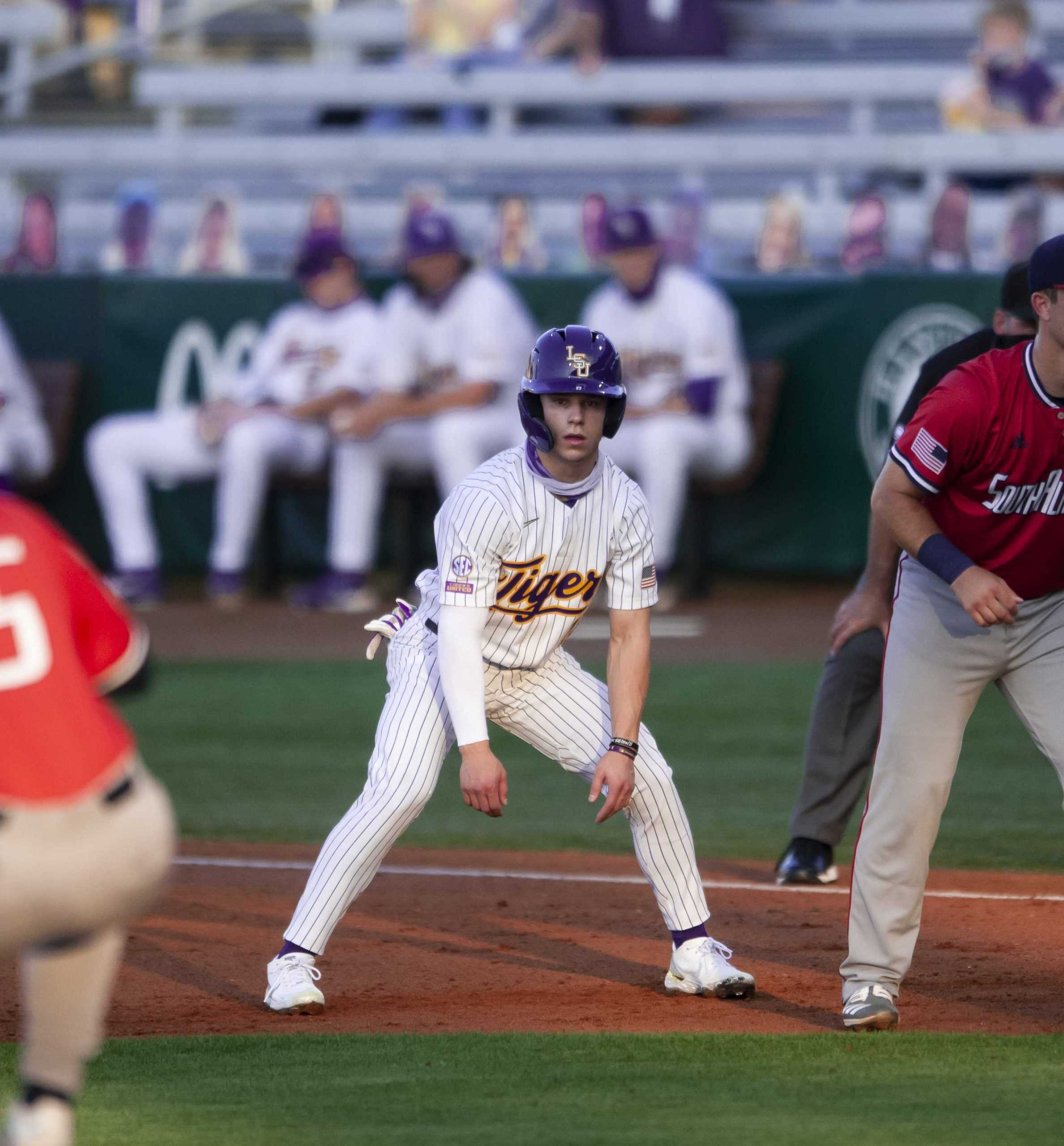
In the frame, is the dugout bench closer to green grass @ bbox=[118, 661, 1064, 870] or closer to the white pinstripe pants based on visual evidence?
green grass @ bbox=[118, 661, 1064, 870]

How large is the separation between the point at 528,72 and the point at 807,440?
5.05 meters

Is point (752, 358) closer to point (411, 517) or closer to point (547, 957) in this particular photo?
point (411, 517)

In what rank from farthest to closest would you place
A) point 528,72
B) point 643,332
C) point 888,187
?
point 528,72, point 888,187, point 643,332

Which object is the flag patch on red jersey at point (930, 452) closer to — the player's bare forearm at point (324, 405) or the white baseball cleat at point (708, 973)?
the white baseball cleat at point (708, 973)

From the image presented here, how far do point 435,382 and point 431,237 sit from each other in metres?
0.99

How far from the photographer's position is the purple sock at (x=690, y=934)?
500 centimetres

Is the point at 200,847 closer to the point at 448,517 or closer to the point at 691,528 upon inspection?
the point at 448,517

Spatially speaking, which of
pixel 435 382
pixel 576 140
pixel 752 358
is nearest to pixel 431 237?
pixel 435 382

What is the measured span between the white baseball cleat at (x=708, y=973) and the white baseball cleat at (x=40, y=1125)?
2178 mm

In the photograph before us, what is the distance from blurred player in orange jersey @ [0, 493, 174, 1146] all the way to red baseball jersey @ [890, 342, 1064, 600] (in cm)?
205

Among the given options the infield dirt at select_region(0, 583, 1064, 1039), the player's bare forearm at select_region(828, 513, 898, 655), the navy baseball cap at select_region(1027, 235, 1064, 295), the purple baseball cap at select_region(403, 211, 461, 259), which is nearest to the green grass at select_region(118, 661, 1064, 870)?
the infield dirt at select_region(0, 583, 1064, 1039)

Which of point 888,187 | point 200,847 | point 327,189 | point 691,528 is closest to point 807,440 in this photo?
point 691,528

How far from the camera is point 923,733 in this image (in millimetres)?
4527

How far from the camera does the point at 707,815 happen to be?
25.1 ft
